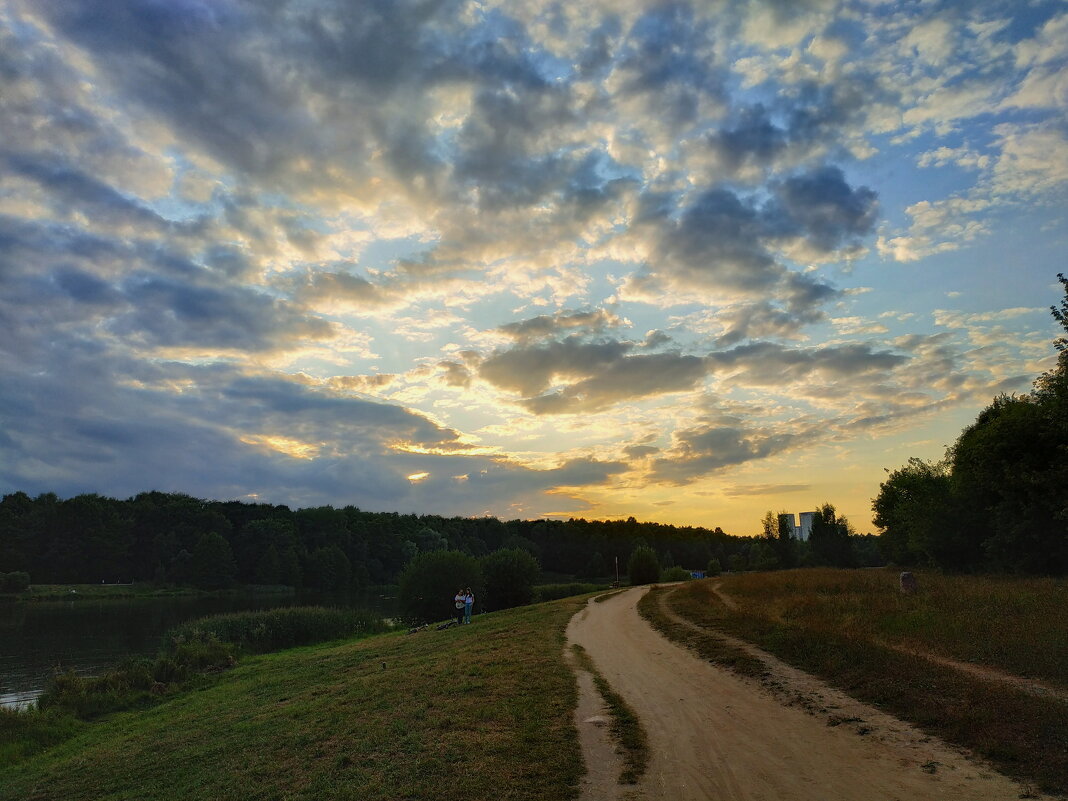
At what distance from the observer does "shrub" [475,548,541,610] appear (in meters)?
59.3

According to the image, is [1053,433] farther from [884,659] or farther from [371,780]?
[371,780]

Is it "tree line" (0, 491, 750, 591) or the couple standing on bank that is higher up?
"tree line" (0, 491, 750, 591)

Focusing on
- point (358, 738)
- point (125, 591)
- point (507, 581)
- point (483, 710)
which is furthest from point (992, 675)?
point (125, 591)

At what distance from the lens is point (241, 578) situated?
5012 inches

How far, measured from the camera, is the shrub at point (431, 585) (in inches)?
2069

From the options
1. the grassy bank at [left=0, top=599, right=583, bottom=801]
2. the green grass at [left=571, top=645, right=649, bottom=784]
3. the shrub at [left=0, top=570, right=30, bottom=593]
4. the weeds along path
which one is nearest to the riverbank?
the shrub at [left=0, top=570, right=30, bottom=593]

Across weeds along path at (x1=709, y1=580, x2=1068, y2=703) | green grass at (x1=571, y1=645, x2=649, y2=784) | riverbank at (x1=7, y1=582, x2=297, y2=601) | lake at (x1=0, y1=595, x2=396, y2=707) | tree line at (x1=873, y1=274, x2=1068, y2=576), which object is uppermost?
tree line at (x1=873, y1=274, x2=1068, y2=576)

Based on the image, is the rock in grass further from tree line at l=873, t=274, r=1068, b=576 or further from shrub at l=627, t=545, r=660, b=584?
shrub at l=627, t=545, r=660, b=584

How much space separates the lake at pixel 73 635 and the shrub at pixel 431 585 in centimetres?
1834

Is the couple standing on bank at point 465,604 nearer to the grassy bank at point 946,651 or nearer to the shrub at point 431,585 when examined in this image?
the shrub at point 431,585

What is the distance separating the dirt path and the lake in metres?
29.5

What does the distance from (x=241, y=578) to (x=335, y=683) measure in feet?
394

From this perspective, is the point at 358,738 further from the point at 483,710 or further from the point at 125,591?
the point at 125,591

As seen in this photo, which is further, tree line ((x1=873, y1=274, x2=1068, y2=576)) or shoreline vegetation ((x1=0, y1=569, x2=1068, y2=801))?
tree line ((x1=873, y1=274, x2=1068, y2=576))
